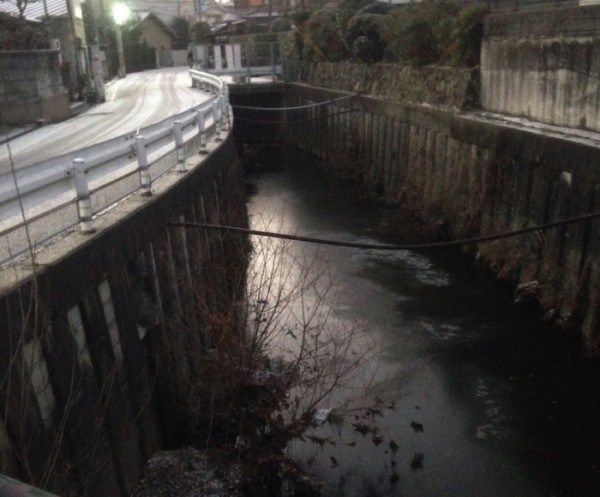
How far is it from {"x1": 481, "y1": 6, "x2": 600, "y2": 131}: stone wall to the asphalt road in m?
9.66

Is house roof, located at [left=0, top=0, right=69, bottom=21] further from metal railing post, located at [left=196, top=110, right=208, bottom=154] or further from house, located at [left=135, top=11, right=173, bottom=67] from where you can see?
house, located at [left=135, top=11, right=173, bottom=67]

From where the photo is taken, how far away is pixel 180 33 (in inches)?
2913

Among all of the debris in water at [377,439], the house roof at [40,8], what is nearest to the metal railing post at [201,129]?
the debris in water at [377,439]

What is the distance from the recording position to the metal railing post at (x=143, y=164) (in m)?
7.36

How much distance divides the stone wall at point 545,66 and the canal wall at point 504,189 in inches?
35.8

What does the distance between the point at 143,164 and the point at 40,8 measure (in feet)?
88.2

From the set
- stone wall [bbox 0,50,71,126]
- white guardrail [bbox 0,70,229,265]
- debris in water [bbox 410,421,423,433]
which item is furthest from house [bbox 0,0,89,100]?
debris in water [bbox 410,421,423,433]

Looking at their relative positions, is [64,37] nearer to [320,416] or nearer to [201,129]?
[201,129]

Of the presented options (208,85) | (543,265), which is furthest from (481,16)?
(208,85)

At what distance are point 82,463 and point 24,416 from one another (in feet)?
3.27

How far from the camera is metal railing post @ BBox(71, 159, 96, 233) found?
5824 millimetres

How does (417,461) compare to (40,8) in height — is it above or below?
below

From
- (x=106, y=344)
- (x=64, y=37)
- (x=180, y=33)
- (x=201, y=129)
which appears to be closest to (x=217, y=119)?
(x=201, y=129)

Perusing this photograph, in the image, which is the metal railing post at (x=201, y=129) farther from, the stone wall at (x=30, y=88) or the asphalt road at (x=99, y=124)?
the stone wall at (x=30, y=88)
